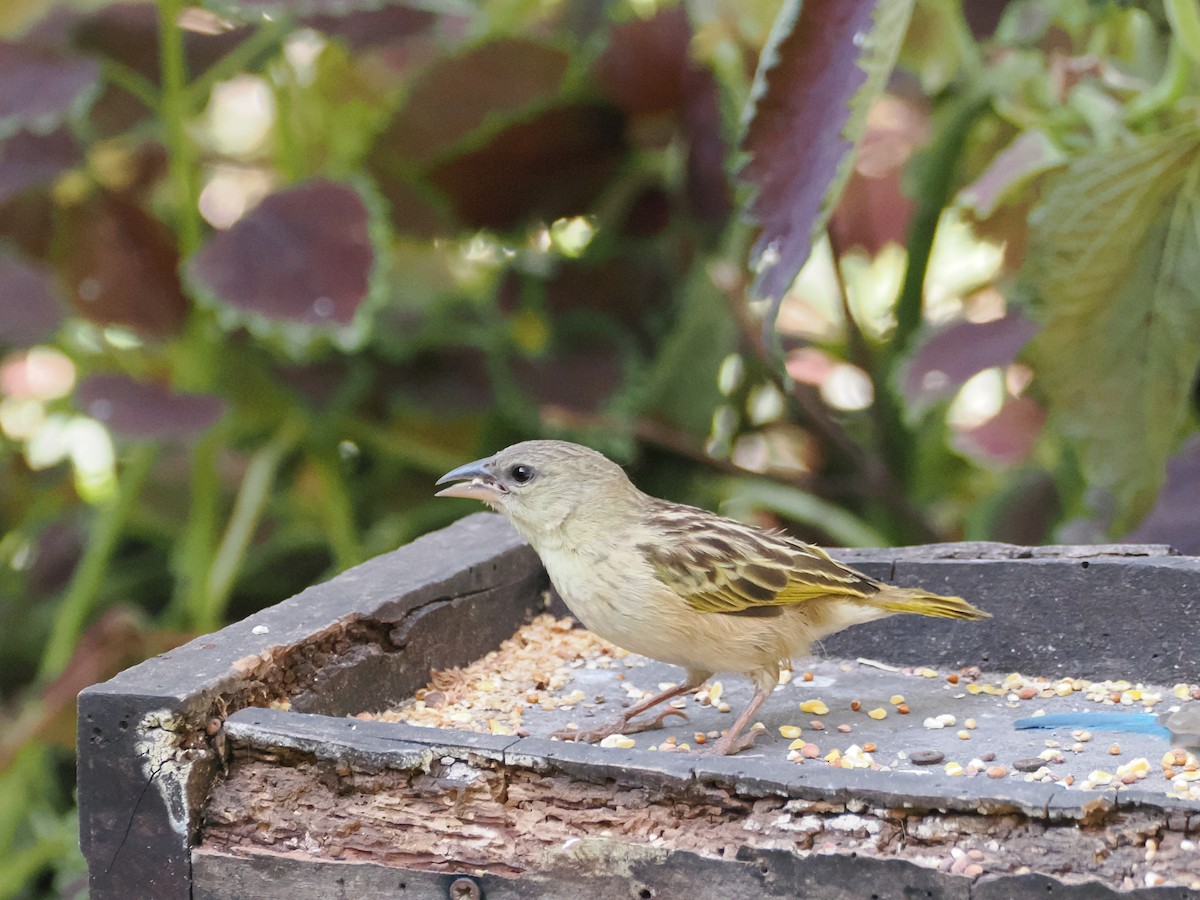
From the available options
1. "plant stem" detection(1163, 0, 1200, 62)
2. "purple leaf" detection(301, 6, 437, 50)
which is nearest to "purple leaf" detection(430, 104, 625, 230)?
"purple leaf" detection(301, 6, 437, 50)

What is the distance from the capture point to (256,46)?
3.11 metres

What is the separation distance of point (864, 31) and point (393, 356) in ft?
6.17

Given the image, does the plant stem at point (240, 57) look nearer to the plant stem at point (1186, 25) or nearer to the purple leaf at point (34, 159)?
the purple leaf at point (34, 159)

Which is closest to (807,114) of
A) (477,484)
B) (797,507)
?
(477,484)

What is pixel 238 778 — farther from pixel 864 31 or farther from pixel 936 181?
pixel 936 181

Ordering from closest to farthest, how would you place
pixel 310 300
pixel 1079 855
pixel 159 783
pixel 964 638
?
pixel 1079 855 → pixel 159 783 → pixel 964 638 → pixel 310 300

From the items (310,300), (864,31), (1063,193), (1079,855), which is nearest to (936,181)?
(1063,193)

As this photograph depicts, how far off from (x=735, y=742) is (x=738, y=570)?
22 centimetres

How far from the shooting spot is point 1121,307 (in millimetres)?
2256

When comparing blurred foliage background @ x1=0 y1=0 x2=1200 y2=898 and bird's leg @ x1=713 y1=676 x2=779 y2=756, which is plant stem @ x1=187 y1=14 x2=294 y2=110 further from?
bird's leg @ x1=713 y1=676 x2=779 y2=756

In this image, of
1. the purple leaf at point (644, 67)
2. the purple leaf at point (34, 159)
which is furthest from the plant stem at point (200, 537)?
the purple leaf at point (644, 67)

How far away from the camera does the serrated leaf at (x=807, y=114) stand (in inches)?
64.4

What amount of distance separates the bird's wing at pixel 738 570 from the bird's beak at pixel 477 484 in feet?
0.71

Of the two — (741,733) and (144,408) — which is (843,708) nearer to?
(741,733)
